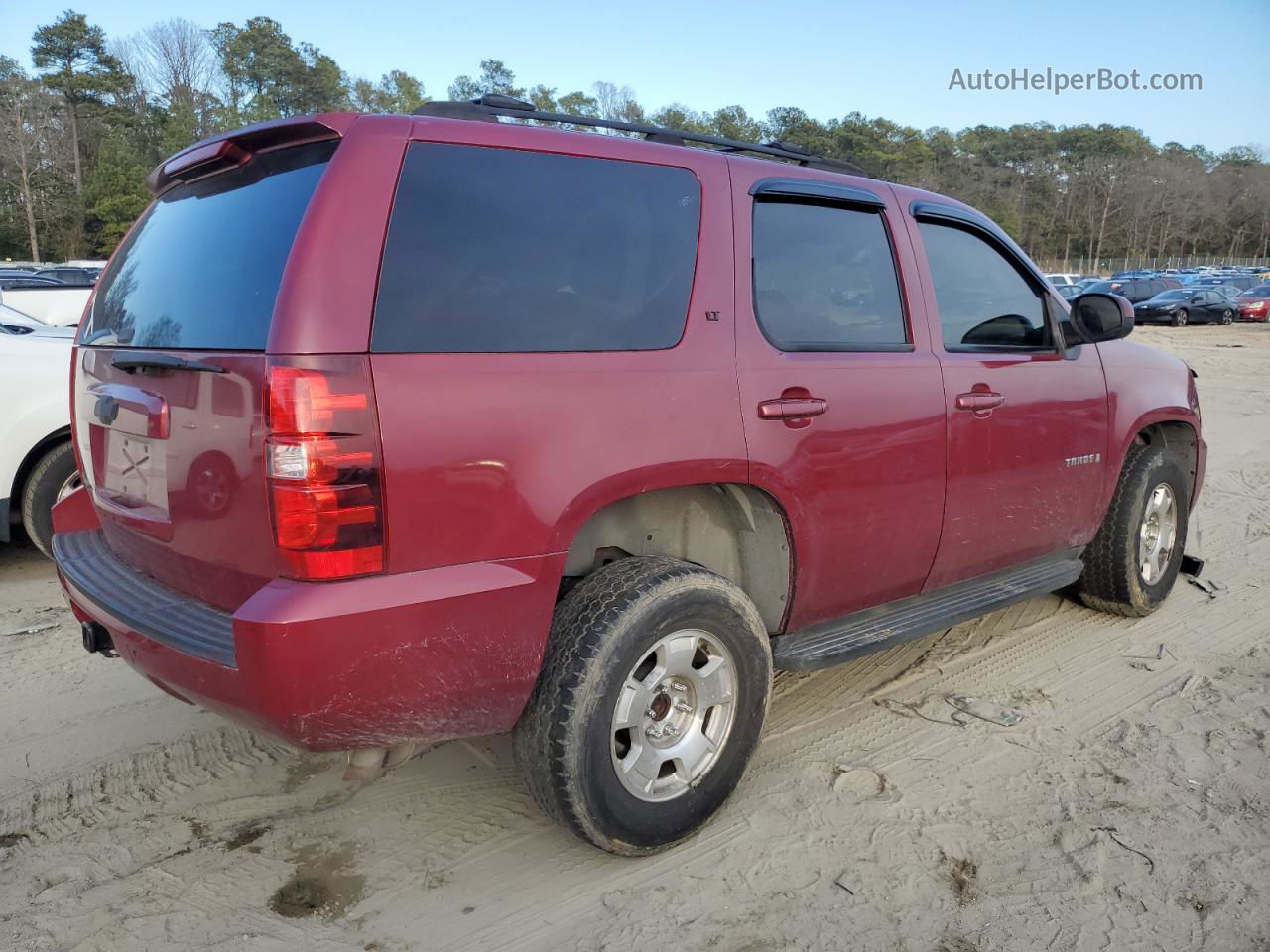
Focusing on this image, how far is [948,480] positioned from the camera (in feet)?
11.2

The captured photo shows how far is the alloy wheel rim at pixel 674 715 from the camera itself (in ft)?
8.68

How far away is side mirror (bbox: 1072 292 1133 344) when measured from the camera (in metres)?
3.96

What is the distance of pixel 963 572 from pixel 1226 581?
8.64 feet

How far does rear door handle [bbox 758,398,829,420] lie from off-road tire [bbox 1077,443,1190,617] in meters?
2.32

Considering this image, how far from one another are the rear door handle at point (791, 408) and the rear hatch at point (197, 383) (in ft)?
4.51

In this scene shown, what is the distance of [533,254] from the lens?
96.0 inches

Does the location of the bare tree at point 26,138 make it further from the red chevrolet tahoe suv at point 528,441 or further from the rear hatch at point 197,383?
the red chevrolet tahoe suv at point 528,441

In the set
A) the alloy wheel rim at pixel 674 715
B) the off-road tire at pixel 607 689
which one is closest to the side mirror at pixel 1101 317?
the off-road tire at pixel 607 689

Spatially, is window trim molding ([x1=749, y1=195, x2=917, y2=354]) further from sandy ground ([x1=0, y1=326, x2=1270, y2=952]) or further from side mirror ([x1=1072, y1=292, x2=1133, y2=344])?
sandy ground ([x1=0, y1=326, x2=1270, y2=952])

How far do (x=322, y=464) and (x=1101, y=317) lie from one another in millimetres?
3339

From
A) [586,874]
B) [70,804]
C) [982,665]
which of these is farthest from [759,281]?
[70,804]

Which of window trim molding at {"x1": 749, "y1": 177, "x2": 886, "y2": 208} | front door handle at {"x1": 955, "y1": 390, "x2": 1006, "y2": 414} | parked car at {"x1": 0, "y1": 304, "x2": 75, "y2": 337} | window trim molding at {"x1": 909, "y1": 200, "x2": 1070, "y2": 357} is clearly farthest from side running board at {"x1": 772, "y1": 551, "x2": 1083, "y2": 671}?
parked car at {"x1": 0, "y1": 304, "x2": 75, "y2": 337}

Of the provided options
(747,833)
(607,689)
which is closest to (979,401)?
(747,833)

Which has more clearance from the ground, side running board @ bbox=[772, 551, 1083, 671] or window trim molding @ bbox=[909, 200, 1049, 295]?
window trim molding @ bbox=[909, 200, 1049, 295]
